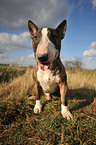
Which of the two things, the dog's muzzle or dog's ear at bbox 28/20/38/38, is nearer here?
the dog's muzzle

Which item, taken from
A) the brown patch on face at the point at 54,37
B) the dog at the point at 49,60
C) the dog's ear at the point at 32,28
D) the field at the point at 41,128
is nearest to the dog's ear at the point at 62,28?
the dog at the point at 49,60

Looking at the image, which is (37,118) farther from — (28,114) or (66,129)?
(66,129)

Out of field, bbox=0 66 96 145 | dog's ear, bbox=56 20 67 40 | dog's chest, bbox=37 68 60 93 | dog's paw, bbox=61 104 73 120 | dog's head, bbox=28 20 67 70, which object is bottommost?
field, bbox=0 66 96 145

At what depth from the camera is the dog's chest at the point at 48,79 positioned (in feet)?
5.65

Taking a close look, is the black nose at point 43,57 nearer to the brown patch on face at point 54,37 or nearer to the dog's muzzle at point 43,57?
the dog's muzzle at point 43,57

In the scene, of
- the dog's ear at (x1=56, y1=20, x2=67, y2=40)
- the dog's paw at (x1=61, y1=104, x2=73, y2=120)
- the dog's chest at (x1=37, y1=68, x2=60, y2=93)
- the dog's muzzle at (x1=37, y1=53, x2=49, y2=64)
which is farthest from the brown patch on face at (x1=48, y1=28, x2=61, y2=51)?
the dog's paw at (x1=61, y1=104, x2=73, y2=120)

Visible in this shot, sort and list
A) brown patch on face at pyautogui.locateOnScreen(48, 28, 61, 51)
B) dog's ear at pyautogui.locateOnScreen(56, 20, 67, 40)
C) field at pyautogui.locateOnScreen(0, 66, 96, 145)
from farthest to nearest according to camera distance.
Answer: dog's ear at pyautogui.locateOnScreen(56, 20, 67, 40) → brown patch on face at pyautogui.locateOnScreen(48, 28, 61, 51) → field at pyautogui.locateOnScreen(0, 66, 96, 145)

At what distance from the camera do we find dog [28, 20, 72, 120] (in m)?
1.34

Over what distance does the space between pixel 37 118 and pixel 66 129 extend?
1.93 feet

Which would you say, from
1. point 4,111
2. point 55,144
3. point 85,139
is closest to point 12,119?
point 4,111

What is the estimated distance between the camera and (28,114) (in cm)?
191

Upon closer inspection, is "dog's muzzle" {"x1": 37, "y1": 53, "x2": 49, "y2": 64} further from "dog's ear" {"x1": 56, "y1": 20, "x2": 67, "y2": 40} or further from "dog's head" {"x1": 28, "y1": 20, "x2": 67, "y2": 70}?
"dog's ear" {"x1": 56, "y1": 20, "x2": 67, "y2": 40}

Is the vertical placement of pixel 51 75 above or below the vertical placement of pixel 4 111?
above

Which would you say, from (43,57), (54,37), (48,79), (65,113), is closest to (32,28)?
(54,37)
